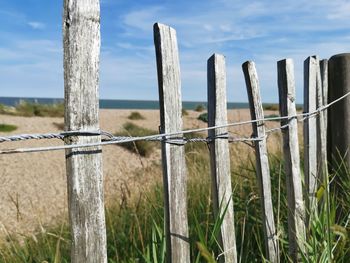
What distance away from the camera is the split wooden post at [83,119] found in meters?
1.22

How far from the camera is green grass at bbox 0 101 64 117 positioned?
59.7 ft

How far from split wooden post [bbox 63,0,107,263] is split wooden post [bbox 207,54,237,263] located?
665 millimetres

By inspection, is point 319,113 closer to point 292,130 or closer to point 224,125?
point 292,130

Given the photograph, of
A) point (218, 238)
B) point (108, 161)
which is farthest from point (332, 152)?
point (108, 161)

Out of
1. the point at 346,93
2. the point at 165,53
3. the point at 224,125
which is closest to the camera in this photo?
the point at 165,53

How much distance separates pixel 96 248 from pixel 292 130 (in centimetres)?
144

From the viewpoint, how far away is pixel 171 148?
1595 millimetres

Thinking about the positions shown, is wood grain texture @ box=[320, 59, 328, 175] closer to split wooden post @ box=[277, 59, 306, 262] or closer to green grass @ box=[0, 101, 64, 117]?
split wooden post @ box=[277, 59, 306, 262]

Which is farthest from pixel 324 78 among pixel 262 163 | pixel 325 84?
pixel 262 163

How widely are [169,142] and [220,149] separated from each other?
335 millimetres

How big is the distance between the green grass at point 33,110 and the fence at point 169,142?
16.4 meters

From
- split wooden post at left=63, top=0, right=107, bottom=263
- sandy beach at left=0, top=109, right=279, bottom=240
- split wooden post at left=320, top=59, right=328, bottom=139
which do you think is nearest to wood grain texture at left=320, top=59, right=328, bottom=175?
split wooden post at left=320, top=59, right=328, bottom=139

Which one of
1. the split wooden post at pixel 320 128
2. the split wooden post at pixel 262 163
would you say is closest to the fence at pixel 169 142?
the split wooden post at pixel 262 163

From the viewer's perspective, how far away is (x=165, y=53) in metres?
1.57
